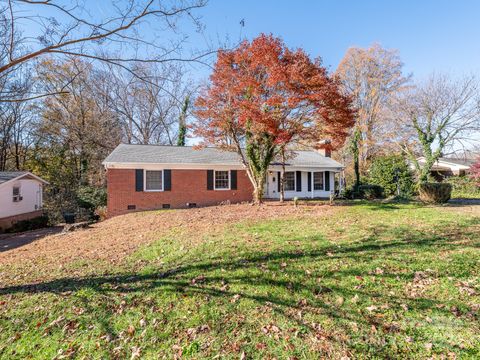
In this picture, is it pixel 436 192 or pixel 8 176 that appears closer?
pixel 436 192

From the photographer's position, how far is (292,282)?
14.3 feet

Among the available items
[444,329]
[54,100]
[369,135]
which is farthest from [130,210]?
[369,135]

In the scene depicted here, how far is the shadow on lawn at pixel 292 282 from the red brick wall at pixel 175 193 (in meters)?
9.77

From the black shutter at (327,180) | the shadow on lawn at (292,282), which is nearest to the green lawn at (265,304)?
the shadow on lawn at (292,282)

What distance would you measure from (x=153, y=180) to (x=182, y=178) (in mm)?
1739

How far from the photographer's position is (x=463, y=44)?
10.9 m

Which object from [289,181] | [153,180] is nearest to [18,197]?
[153,180]

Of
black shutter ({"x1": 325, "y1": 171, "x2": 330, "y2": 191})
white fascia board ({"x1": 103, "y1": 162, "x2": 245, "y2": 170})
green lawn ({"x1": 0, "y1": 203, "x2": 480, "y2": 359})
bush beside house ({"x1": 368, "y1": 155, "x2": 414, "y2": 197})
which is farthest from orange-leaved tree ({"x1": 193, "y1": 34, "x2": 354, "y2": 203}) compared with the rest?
bush beside house ({"x1": 368, "y1": 155, "x2": 414, "y2": 197})

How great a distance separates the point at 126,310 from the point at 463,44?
15.8 meters

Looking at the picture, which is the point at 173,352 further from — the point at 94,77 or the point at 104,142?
the point at 94,77

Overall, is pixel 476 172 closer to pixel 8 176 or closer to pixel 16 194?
pixel 16 194

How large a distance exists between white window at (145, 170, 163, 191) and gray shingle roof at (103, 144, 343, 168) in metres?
0.67

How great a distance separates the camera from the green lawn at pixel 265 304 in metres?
3.00

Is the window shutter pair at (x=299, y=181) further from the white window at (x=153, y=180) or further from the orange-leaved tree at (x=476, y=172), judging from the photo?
the orange-leaved tree at (x=476, y=172)
